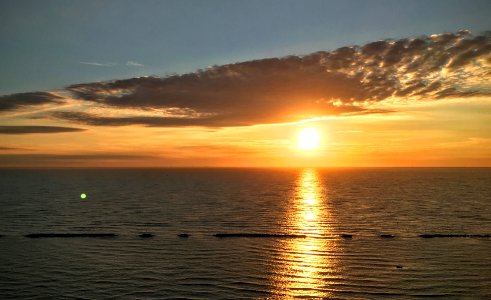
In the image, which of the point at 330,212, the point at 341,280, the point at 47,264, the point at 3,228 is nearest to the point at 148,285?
the point at 47,264

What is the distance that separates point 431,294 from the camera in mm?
39031

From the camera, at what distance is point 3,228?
2965 inches

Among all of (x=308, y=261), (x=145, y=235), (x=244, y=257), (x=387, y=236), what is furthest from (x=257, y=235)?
(x=387, y=236)

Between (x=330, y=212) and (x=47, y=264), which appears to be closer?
(x=47, y=264)

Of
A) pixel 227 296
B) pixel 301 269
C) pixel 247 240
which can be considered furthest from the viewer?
pixel 247 240

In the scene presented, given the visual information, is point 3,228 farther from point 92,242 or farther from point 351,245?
point 351,245

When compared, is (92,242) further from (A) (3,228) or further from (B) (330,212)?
(B) (330,212)

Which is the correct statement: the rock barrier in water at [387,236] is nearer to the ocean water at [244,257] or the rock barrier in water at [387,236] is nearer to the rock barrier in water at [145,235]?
the ocean water at [244,257]

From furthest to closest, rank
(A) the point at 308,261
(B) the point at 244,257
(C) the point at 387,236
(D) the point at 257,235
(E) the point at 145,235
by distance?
(D) the point at 257,235 < (C) the point at 387,236 < (E) the point at 145,235 < (B) the point at 244,257 < (A) the point at 308,261

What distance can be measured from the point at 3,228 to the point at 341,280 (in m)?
67.9

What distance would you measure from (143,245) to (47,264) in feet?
48.9

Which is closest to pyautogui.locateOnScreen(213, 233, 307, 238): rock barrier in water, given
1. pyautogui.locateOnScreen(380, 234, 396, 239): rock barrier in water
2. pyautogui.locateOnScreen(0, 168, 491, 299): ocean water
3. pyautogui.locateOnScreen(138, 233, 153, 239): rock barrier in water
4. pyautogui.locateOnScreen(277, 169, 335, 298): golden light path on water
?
pyautogui.locateOnScreen(0, 168, 491, 299): ocean water

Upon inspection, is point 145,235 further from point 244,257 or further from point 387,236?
point 387,236

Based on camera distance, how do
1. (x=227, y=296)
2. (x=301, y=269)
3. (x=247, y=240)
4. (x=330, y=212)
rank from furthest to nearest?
(x=330, y=212) < (x=247, y=240) < (x=301, y=269) < (x=227, y=296)
